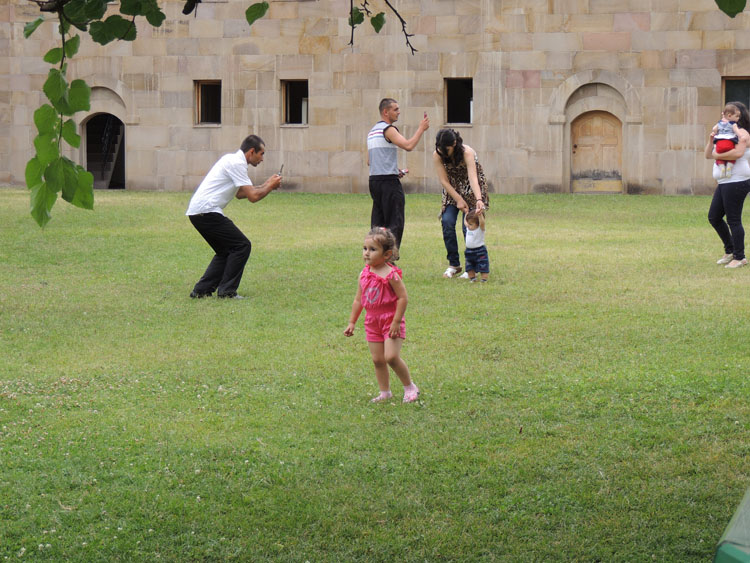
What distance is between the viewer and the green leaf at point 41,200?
3.38 meters

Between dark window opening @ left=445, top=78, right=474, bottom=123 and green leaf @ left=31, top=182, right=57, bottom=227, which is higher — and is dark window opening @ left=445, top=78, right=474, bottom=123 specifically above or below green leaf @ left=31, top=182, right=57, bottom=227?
above

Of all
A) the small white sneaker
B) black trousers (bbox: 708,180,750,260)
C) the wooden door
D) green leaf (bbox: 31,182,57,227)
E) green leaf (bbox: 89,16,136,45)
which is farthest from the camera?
the wooden door

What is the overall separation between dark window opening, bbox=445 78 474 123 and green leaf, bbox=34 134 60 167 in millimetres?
27247

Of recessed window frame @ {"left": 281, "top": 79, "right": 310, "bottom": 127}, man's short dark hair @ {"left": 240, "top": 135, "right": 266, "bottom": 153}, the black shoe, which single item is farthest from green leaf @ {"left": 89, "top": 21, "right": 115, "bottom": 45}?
recessed window frame @ {"left": 281, "top": 79, "right": 310, "bottom": 127}

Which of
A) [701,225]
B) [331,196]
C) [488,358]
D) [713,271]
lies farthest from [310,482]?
[331,196]

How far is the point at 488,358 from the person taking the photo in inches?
355

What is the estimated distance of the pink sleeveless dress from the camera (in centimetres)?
748

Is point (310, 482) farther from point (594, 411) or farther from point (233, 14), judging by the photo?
point (233, 14)

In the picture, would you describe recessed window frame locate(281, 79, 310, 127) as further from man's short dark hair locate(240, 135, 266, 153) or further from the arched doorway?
man's short dark hair locate(240, 135, 266, 153)

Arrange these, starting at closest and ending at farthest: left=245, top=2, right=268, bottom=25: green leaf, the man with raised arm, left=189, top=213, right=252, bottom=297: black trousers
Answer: left=245, top=2, right=268, bottom=25: green leaf, left=189, top=213, right=252, bottom=297: black trousers, the man with raised arm

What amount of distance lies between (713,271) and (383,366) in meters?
7.57

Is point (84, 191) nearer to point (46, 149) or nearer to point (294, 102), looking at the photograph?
point (46, 149)

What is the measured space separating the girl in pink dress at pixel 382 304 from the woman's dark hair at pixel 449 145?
18.6ft

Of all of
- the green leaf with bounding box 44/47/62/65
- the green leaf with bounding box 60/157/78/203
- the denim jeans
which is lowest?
the denim jeans
